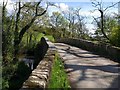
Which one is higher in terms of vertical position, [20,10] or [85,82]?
[20,10]

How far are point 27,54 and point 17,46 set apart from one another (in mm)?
17454

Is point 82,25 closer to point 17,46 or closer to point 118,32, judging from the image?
point 17,46

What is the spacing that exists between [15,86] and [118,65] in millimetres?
16397

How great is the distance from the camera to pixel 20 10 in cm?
4147

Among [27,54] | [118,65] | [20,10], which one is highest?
[20,10]

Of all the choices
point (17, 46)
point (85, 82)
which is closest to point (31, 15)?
point (17, 46)

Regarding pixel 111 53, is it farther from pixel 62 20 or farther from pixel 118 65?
pixel 62 20

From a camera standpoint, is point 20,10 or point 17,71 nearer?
point 17,71

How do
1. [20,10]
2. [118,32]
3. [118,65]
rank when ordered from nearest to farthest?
[118,65]
[118,32]
[20,10]

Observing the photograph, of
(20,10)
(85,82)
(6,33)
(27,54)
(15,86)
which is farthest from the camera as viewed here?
(27,54)

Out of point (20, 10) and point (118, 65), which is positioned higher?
point (20, 10)

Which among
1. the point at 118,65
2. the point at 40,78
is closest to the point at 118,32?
the point at 118,65

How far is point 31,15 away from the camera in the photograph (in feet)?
146

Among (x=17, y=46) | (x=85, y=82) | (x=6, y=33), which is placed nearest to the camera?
(x=85, y=82)
